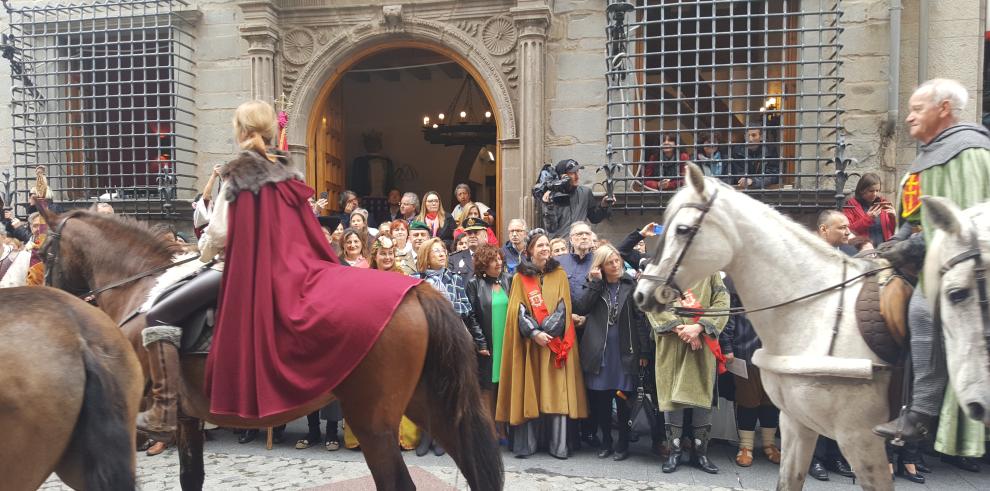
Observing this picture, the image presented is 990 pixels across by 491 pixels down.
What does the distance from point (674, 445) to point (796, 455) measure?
2330 millimetres

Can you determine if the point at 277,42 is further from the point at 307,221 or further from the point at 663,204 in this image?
the point at 307,221

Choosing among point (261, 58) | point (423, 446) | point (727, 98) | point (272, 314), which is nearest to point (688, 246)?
point (272, 314)

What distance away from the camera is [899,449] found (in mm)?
5438

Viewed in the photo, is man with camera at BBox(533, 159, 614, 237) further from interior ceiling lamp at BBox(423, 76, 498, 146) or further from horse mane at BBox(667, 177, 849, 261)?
interior ceiling lamp at BBox(423, 76, 498, 146)

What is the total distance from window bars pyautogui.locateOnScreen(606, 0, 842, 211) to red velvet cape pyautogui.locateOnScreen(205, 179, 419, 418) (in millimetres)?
5286

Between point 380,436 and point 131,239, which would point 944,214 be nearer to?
point 380,436

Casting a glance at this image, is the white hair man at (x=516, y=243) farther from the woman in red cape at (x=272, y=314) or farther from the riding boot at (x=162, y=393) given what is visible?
the riding boot at (x=162, y=393)

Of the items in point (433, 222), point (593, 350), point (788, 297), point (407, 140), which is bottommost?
point (593, 350)

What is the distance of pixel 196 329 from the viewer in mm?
3717

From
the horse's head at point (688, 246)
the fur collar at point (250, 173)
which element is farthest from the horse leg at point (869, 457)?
the fur collar at point (250, 173)

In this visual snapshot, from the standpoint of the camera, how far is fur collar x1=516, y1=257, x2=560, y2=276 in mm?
6191

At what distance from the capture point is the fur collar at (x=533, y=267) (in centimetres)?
619

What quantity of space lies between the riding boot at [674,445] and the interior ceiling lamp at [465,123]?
8924mm

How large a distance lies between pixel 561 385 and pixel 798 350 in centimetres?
297
